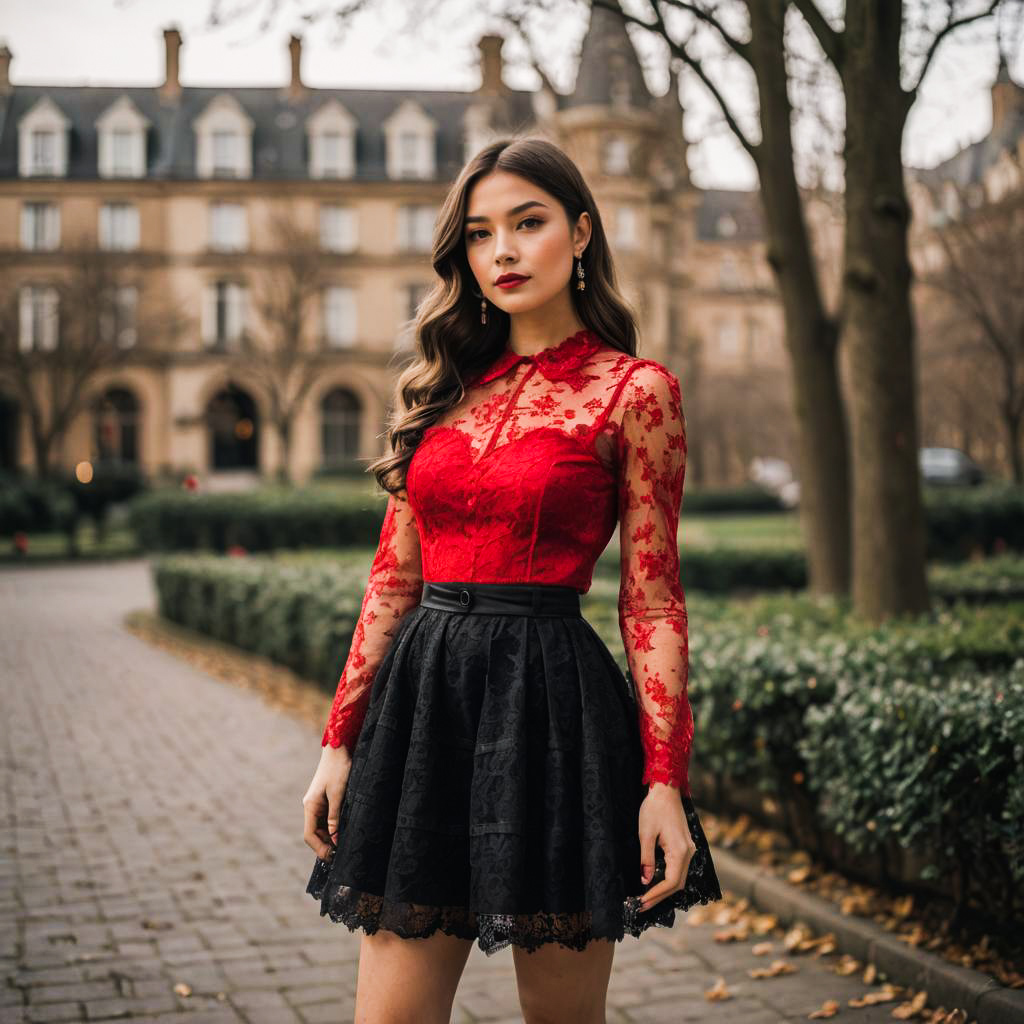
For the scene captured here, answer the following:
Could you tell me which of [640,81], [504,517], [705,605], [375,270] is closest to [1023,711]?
[504,517]

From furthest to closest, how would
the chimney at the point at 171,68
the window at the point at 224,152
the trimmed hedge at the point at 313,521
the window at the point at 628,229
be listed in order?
1. the chimney at the point at 171,68
2. the window at the point at 224,152
3. the window at the point at 628,229
4. the trimmed hedge at the point at 313,521

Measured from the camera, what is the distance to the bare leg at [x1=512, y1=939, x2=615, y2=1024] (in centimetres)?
233

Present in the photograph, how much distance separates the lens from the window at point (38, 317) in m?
36.4

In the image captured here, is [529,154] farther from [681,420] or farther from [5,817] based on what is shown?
[5,817]

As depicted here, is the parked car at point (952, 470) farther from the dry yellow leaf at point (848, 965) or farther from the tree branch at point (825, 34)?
the dry yellow leaf at point (848, 965)

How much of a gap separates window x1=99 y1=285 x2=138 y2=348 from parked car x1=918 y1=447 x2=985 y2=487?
2310 cm

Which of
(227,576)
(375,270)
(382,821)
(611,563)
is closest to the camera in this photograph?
(382,821)

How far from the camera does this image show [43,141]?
145ft

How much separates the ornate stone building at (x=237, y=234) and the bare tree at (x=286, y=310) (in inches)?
178

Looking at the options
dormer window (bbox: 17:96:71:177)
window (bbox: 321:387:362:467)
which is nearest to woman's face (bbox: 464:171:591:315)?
window (bbox: 321:387:362:467)

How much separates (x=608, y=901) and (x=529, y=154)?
1.43 m

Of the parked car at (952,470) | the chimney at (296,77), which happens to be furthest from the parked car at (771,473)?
the chimney at (296,77)

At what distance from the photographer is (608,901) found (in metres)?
2.20

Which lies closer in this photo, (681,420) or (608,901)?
(608,901)
